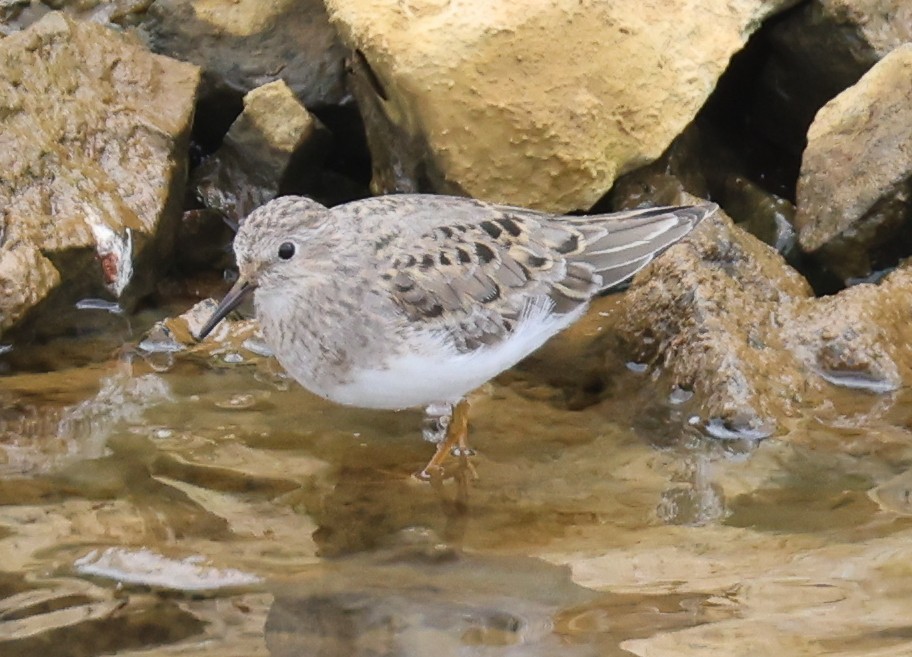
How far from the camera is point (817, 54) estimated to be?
766 cm

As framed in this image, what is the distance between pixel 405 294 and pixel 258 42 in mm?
3160

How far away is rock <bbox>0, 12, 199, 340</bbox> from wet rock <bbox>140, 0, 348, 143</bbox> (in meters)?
0.45

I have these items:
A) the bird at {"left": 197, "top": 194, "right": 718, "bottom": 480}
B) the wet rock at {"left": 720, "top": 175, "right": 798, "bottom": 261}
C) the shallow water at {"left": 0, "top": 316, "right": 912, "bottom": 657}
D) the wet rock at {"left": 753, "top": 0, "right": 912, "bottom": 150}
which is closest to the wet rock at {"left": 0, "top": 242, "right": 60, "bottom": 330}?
the shallow water at {"left": 0, "top": 316, "right": 912, "bottom": 657}

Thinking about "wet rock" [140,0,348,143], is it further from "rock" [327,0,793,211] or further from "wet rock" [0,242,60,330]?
"wet rock" [0,242,60,330]

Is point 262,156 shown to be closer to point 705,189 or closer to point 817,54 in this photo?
point 705,189

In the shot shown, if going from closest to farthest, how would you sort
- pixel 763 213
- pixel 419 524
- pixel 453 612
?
pixel 453 612
pixel 419 524
pixel 763 213

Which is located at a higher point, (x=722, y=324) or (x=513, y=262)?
(x=513, y=262)

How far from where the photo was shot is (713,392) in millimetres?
5844

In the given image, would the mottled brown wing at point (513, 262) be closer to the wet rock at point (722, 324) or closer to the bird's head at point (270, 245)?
the wet rock at point (722, 324)

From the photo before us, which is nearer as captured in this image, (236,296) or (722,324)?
(236,296)

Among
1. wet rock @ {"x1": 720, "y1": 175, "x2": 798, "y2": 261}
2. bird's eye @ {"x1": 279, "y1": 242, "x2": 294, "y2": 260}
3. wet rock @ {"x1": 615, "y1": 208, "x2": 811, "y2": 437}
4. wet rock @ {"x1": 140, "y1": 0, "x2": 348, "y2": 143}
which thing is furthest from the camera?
wet rock @ {"x1": 140, "y1": 0, "x2": 348, "y2": 143}

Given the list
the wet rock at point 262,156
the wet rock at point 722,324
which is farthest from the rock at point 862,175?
the wet rock at point 262,156

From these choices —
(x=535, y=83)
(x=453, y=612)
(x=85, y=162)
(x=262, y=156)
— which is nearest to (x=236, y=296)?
(x=453, y=612)

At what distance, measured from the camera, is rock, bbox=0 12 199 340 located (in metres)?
6.63
